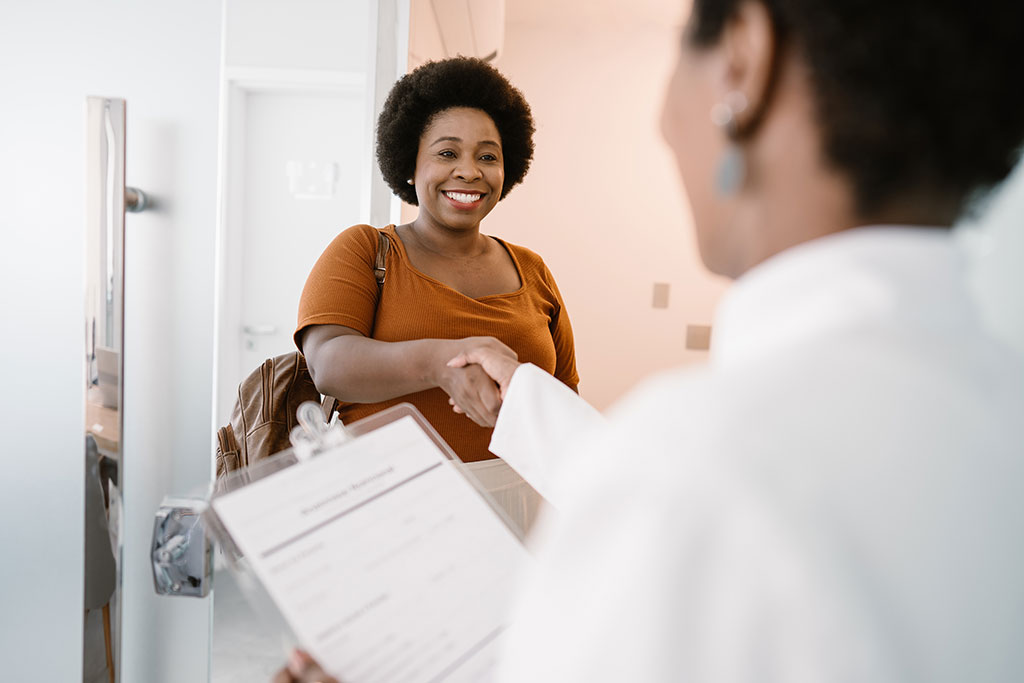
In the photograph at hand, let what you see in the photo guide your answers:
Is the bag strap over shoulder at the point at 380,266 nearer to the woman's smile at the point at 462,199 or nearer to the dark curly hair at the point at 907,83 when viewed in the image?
the woman's smile at the point at 462,199

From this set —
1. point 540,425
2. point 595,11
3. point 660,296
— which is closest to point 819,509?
point 540,425

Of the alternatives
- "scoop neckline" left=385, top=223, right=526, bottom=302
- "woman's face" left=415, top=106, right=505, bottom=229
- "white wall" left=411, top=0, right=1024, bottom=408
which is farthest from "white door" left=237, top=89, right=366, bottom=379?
"white wall" left=411, top=0, right=1024, bottom=408

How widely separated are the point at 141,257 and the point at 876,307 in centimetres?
119

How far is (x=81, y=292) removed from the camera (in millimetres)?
1207

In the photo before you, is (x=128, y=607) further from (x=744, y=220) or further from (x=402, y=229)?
(x=744, y=220)

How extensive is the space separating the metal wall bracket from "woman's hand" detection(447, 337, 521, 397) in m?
0.54

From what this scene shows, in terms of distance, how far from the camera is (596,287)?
11.1 ft

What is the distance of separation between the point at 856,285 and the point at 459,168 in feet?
4.08

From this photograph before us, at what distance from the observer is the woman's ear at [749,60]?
403mm

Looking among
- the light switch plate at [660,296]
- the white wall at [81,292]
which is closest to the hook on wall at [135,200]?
the white wall at [81,292]

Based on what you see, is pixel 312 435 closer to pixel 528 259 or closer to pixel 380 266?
pixel 380 266

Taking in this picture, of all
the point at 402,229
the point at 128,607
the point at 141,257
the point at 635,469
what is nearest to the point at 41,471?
the point at 128,607

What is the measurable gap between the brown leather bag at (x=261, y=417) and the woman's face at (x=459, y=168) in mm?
488

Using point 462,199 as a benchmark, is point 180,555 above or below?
below
